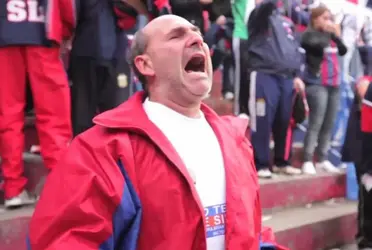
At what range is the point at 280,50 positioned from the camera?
3.57 meters

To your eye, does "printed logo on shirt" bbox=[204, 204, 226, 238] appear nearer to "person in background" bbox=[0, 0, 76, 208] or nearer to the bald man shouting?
the bald man shouting

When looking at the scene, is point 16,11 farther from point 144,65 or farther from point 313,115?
point 313,115

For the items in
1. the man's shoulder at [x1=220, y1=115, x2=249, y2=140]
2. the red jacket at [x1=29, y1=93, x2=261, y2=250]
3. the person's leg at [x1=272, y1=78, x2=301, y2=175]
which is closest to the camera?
the red jacket at [x1=29, y1=93, x2=261, y2=250]

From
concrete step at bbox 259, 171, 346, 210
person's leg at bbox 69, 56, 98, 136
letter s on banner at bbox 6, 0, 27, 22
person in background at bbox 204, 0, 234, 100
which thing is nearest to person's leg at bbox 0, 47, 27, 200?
letter s on banner at bbox 6, 0, 27, 22

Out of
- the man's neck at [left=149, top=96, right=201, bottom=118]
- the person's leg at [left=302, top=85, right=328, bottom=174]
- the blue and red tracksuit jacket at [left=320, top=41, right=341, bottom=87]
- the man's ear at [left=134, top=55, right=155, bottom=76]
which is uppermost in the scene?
the man's ear at [left=134, top=55, right=155, bottom=76]

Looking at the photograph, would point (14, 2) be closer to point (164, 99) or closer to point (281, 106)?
point (164, 99)

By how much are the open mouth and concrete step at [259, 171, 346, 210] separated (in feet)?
6.49

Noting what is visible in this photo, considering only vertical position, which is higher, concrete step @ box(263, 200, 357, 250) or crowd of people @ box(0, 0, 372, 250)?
crowd of people @ box(0, 0, 372, 250)

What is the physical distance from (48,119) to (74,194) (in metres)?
1.33

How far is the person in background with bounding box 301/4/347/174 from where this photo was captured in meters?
4.10

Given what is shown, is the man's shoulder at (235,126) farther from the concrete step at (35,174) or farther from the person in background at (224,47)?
the person in background at (224,47)

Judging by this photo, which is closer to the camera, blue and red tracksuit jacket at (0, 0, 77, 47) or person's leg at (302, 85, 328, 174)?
blue and red tracksuit jacket at (0, 0, 77, 47)

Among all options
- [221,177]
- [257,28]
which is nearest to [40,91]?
[221,177]

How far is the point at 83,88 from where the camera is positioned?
8.66 feet
